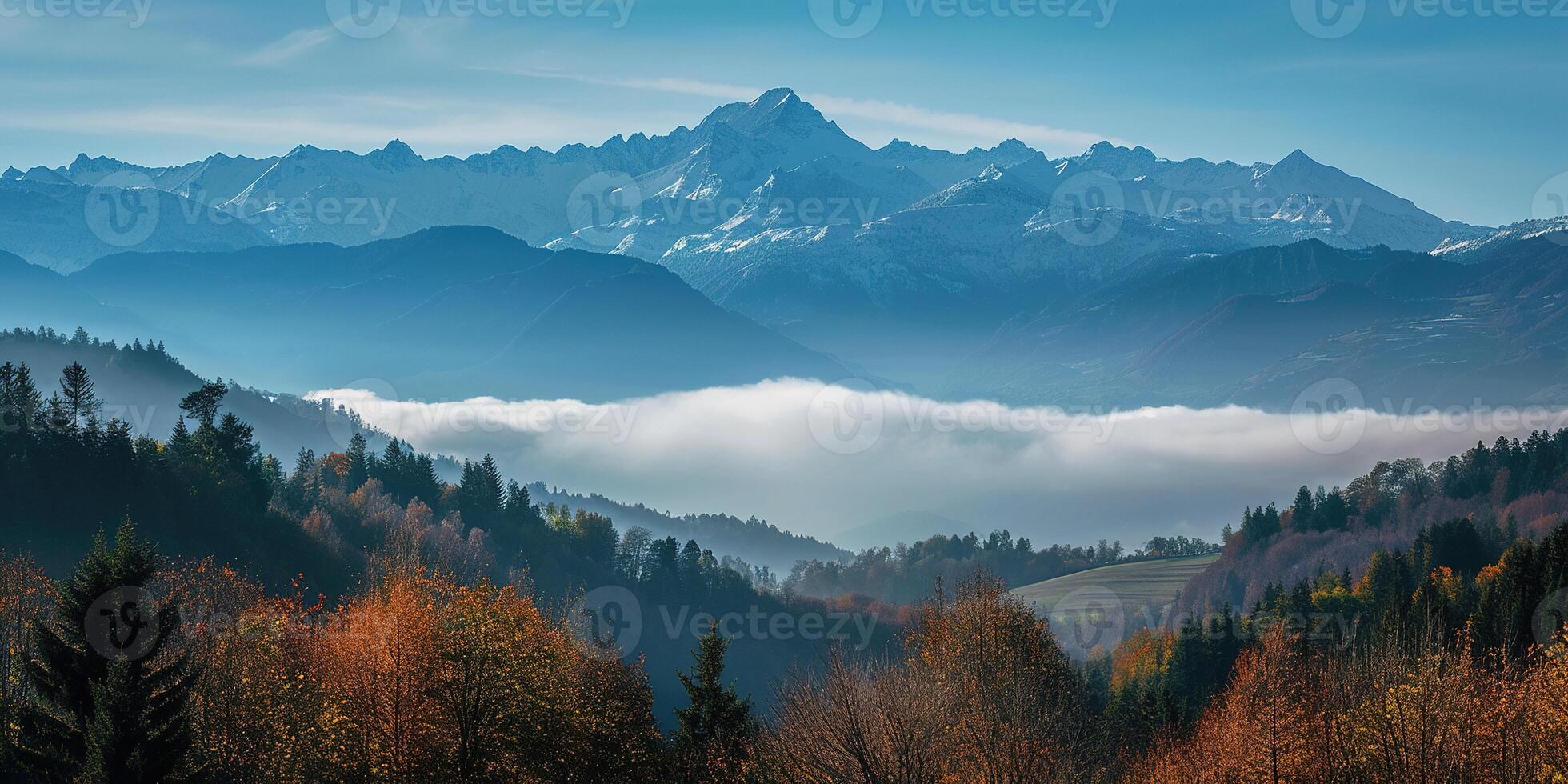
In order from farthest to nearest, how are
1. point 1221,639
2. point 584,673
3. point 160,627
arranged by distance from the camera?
Answer: point 1221,639, point 584,673, point 160,627

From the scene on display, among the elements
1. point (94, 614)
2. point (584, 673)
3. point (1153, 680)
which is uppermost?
point (94, 614)

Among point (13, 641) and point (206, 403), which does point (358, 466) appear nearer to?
point (206, 403)

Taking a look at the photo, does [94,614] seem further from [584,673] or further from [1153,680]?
[1153,680]

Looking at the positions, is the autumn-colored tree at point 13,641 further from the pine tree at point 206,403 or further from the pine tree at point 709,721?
the pine tree at point 206,403

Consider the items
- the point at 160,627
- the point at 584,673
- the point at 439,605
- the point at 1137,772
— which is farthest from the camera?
the point at 584,673

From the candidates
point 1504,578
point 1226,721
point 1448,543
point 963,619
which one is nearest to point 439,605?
point 963,619

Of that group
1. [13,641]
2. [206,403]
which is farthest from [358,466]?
[13,641]

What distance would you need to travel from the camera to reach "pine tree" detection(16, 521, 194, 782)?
4100 cm

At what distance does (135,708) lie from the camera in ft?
135

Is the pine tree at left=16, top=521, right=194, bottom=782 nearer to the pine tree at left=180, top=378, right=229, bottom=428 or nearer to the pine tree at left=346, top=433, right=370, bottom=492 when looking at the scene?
the pine tree at left=180, top=378, right=229, bottom=428

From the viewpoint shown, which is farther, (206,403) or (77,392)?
(206,403)

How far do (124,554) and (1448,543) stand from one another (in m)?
131

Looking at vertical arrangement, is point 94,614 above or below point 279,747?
above

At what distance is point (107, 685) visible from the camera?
42.5m
